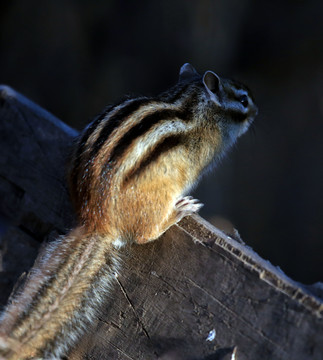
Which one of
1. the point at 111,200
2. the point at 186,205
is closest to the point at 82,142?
the point at 111,200

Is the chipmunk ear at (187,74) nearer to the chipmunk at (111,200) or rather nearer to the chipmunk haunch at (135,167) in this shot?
the chipmunk at (111,200)

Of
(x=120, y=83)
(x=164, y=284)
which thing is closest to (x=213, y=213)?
(x=120, y=83)

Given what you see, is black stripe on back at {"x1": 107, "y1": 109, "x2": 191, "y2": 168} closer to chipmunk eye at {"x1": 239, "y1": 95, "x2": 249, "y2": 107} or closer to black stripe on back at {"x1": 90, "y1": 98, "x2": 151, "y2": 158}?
black stripe on back at {"x1": 90, "y1": 98, "x2": 151, "y2": 158}

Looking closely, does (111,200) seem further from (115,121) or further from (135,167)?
(115,121)

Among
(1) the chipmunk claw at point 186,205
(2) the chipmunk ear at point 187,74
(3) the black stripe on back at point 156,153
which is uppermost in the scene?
(3) the black stripe on back at point 156,153

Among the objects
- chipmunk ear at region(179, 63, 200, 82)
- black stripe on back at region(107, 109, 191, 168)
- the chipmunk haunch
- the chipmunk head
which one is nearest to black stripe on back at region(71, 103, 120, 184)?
the chipmunk haunch

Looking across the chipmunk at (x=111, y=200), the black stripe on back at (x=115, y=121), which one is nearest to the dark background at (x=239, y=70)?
the chipmunk at (x=111, y=200)
